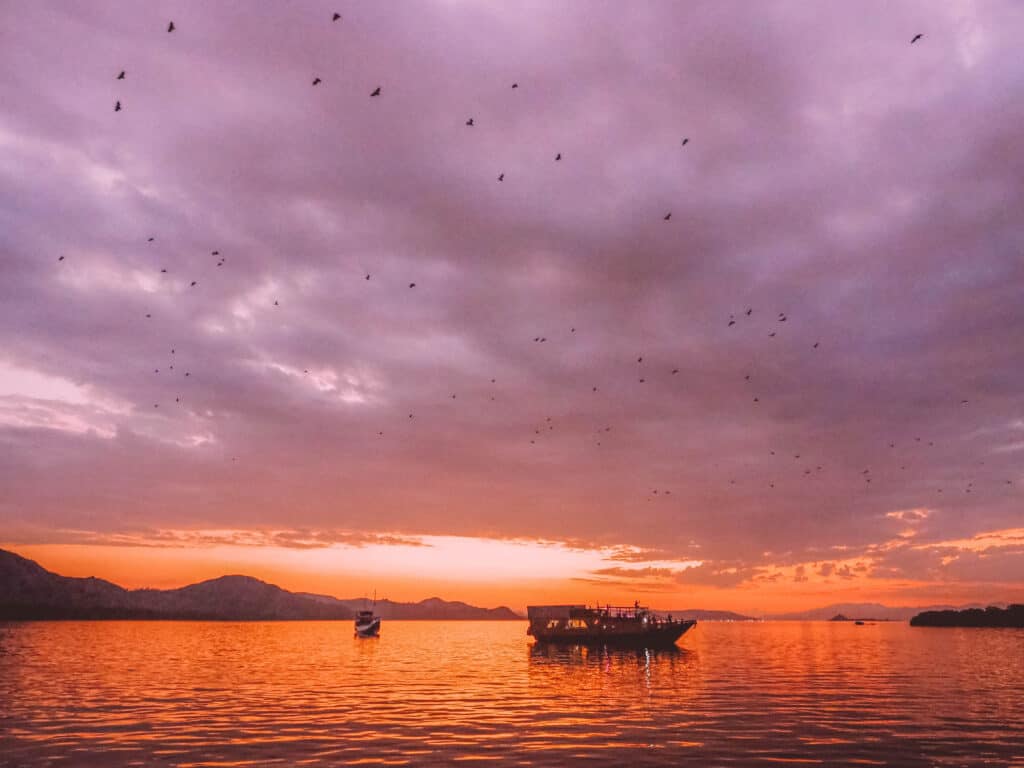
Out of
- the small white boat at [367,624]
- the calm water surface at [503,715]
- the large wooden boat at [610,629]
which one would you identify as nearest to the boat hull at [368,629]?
the small white boat at [367,624]

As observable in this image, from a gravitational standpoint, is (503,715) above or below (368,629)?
above

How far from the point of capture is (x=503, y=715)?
3872 cm

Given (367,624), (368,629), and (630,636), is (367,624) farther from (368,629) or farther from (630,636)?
(630,636)

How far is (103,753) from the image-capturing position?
28094mm

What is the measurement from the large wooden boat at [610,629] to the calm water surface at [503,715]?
107 feet

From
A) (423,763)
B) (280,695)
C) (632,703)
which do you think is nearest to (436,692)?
(280,695)

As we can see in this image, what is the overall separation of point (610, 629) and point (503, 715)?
6843 cm

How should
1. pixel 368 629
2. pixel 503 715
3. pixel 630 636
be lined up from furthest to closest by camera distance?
pixel 368 629 → pixel 630 636 → pixel 503 715

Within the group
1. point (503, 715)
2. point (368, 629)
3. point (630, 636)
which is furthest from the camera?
point (368, 629)

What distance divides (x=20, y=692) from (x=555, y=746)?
127 ft

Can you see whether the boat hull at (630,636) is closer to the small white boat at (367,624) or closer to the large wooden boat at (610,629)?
the large wooden boat at (610,629)

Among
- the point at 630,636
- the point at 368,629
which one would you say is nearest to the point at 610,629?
the point at 630,636

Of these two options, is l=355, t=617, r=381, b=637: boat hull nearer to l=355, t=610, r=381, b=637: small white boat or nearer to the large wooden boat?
l=355, t=610, r=381, b=637: small white boat

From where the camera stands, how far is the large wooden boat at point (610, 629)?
102438 millimetres
